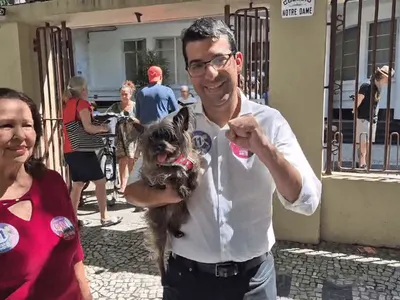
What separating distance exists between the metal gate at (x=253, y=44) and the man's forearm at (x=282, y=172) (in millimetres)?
3319

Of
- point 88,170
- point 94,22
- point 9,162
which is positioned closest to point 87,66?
point 94,22

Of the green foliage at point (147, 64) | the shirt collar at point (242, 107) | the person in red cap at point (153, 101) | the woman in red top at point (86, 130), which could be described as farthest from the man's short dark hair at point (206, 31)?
the green foliage at point (147, 64)

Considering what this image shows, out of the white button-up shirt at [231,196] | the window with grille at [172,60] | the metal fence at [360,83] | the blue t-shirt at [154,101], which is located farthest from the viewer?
the window with grille at [172,60]

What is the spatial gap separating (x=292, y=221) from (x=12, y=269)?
137 inches

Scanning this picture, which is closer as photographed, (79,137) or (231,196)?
(231,196)

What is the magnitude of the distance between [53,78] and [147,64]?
1042 centimetres

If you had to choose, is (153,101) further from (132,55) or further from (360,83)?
(132,55)

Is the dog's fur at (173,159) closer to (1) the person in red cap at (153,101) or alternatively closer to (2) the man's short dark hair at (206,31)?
(2) the man's short dark hair at (206,31)

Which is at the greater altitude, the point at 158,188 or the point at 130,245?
the point at 158,188

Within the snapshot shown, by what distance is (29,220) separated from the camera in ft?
5.23

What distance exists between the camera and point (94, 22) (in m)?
5.71

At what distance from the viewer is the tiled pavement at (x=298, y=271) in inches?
140

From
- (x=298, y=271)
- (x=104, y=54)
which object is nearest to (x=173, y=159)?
(x=298, y=271)

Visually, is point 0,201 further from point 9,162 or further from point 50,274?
point 50,274
